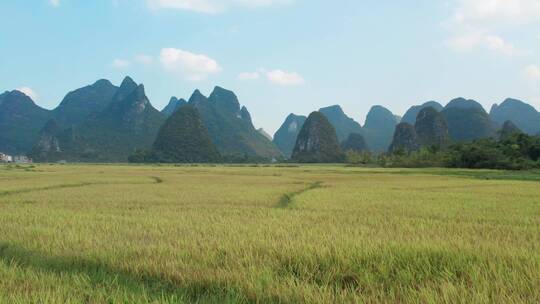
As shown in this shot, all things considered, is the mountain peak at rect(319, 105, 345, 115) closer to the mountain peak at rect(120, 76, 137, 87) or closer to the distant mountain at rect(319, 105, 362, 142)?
the distant mountain at rect(319, 105, 362, 142)

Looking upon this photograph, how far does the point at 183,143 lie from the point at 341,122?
81798 millimetres

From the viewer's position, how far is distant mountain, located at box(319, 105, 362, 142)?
463 feet

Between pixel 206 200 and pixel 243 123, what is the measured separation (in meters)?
117

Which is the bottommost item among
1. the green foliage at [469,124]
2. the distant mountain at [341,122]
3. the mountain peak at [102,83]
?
the green foliage at [469,124]

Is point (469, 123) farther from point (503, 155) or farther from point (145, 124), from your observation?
point (145, 124)

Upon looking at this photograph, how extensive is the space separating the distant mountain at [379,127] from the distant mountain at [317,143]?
49.1 m

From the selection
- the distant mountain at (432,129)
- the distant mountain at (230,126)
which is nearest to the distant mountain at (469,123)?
the distant mountain at (432,129)

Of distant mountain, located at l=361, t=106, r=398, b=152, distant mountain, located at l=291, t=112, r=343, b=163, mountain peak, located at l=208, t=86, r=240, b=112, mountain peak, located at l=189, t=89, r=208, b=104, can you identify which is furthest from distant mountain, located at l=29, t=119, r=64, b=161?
distant mountain, located at l=361, t=106, r=398, b=152

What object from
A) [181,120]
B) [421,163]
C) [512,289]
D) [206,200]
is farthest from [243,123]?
[512,289]

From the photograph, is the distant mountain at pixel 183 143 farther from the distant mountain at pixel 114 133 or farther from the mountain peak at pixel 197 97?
the mountain peak at pixel 197 97

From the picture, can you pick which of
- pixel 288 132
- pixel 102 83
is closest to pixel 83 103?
pixel 102 83

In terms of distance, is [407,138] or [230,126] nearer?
[407,138]

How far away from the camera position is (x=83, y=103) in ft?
435

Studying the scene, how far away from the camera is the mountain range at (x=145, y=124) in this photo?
→ 85.3 meters
